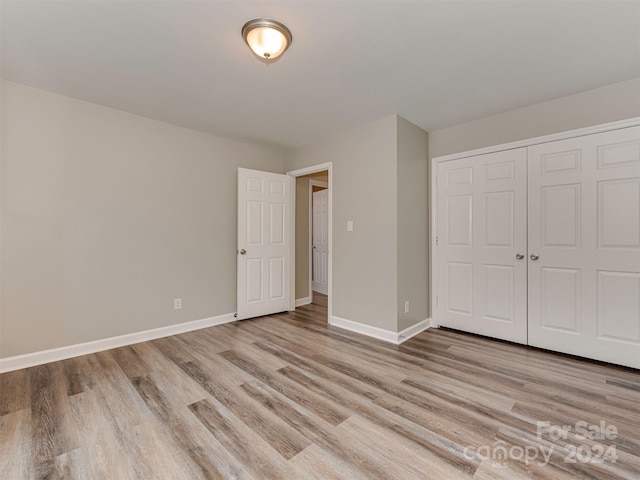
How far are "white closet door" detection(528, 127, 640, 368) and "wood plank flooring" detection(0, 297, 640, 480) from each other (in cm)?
27

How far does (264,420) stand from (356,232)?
2.24m

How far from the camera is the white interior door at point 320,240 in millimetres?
5875

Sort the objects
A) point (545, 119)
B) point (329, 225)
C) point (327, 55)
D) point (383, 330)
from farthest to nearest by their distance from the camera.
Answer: point (329, 225) → point (383, 330) → point (545, 119) → point (327, 55)

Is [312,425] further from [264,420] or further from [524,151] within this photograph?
[524,151]

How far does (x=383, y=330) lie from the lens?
3209mm

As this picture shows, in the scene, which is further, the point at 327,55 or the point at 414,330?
the point at 414,330

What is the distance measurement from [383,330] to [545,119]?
2.71 meters

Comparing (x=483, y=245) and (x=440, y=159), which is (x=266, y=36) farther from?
(x=483, y=245)

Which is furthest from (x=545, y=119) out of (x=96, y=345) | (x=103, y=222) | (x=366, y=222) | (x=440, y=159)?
(x=96, y=345)

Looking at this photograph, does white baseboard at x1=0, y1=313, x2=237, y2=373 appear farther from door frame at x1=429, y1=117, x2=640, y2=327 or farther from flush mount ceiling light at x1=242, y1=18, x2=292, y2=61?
flush mount ceiling light at x1=242, y1=18, x2=292, y2=61

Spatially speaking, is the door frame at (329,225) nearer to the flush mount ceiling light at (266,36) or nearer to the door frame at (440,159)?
the door frame at (440,159)

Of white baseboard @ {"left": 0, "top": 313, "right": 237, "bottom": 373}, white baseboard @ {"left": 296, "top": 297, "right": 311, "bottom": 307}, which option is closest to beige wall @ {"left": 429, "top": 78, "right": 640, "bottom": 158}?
white baseboard @ {"left": 296, "top": 297, "right": 311, "bottom": 307}

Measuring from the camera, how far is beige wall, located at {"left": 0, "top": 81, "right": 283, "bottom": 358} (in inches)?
99.3

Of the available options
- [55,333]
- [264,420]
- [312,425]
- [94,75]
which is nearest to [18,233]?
[55,333]
